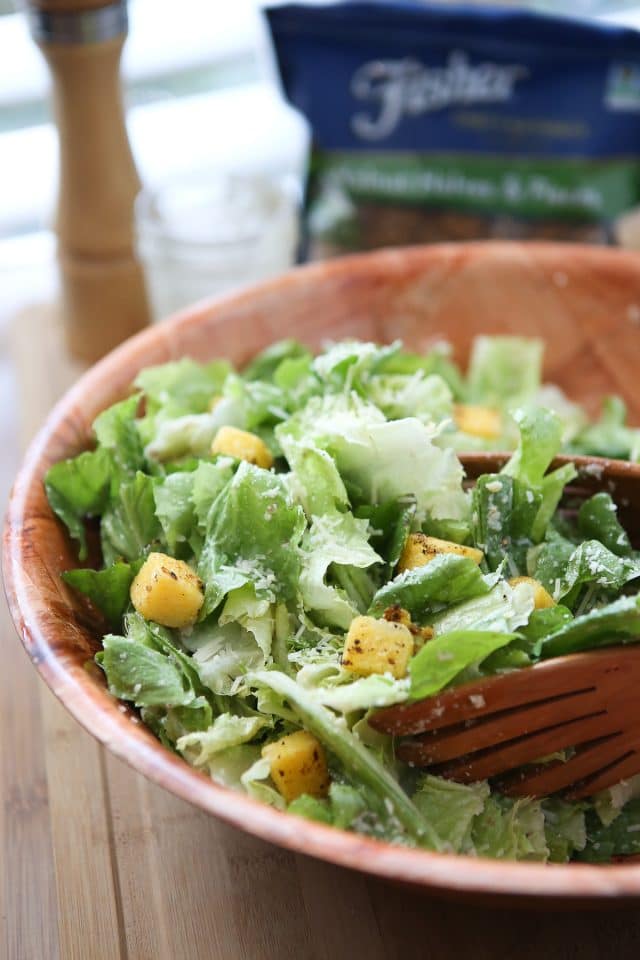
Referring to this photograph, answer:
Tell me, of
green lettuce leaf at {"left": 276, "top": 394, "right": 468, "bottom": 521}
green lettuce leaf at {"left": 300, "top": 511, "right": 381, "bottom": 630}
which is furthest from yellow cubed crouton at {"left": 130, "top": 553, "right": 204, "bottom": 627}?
green lettuce leaf at {"left": 276, "top": 394, "right": 468, "bottom": 521}

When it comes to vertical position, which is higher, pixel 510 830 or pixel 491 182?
pixel 491 182

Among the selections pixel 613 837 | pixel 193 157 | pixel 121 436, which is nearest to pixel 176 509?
pixel 121 436

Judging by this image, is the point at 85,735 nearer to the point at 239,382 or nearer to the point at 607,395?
the point at 239,382

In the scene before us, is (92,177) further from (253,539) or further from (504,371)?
(253,539)

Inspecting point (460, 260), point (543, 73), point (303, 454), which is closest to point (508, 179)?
point (543, 73)

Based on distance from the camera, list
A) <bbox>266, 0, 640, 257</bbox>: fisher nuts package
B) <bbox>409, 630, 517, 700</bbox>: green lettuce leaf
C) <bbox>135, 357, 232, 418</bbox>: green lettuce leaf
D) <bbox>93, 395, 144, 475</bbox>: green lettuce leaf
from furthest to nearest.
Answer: <bbox>266, 0, 640, 257</bbox>: fisher nuts package, <bbox>135, 357, 232, 418</bbox>: green lettuce leaf, <bbox>93, 395, 144, 475</bbox>: green lettuce leaf, <bbox>409, 630, 517, 700</bbox>: green lettuce leaf

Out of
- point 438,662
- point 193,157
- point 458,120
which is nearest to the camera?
point 438,662

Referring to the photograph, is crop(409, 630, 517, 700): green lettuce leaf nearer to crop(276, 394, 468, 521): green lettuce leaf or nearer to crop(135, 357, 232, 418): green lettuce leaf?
crop(276, 394, 468, 521): green lettuce leaf
